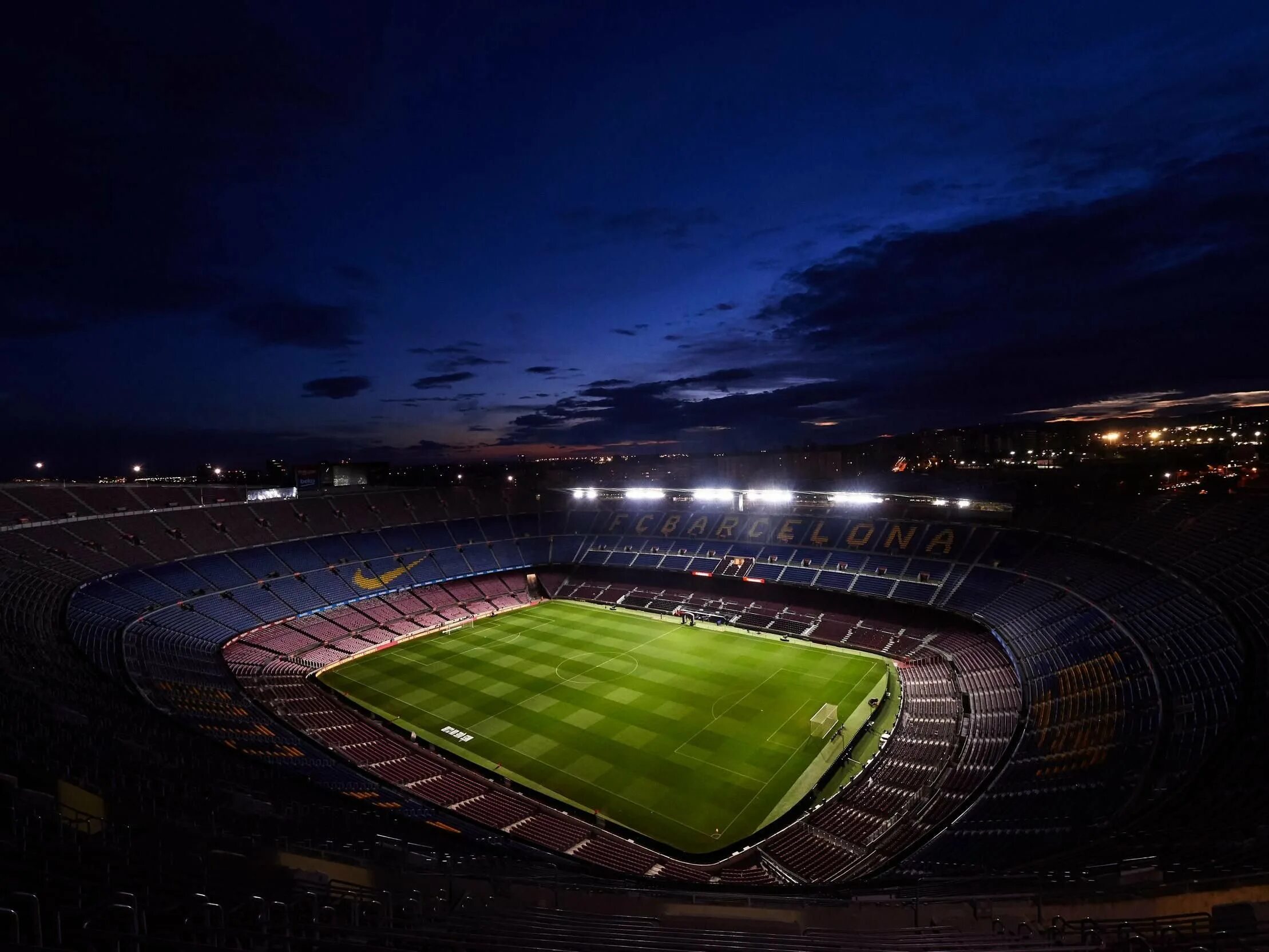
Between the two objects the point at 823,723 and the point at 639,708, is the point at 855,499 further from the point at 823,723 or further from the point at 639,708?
the point at 639,708

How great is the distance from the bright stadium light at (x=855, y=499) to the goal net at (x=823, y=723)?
24115mm

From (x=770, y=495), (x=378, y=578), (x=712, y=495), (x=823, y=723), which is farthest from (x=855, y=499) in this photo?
(x=378, y=578)

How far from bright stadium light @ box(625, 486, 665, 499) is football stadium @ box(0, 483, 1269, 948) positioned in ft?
13.5

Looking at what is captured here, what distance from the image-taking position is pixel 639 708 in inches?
1234

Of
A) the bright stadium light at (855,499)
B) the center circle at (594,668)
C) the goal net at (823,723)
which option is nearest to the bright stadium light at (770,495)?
the bright stadium light at (855,499)

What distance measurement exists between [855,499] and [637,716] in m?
28.0

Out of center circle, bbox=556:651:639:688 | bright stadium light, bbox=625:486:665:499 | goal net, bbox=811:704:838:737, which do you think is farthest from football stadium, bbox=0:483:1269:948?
bright stadium light, bbox=625:486:665:499

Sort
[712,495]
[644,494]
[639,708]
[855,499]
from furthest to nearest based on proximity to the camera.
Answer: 1. [644,494]
2. [712,495]
3. [855,499]
4. [639,708]

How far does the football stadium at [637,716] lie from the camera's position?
34.2 feet

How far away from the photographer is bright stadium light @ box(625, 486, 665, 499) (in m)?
61.6

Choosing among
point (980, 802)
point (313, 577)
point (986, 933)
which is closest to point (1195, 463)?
point (980, 802)

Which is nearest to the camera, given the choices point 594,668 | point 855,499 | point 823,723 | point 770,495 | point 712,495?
point 823,723

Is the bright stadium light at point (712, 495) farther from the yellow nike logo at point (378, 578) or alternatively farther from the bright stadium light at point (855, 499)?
the yellow nike logo at point (378, 578)

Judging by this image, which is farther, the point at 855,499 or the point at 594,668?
the point at 855,499
